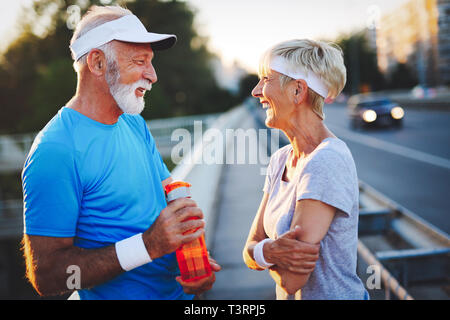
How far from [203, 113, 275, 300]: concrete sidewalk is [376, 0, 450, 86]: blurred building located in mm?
111228

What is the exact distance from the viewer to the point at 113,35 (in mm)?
1816

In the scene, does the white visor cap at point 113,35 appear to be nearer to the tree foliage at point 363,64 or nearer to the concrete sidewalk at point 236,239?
the concrete sidewalk at point 236,239

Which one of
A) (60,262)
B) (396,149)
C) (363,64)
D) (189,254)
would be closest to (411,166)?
(396,149)

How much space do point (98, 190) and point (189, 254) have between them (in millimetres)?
451

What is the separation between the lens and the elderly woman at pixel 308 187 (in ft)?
5.44

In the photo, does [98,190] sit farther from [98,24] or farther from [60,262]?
[98,24]

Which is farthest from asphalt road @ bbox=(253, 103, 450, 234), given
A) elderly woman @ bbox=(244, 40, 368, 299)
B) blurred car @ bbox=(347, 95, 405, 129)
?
elderly woman @ bbox=(244, 40, 368, 299)

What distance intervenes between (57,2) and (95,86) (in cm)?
3663

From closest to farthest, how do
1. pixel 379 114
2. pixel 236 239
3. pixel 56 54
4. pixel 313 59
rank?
pixel 313 59 < pixel 236 239 < pixel 379 114 < pixel 56 54

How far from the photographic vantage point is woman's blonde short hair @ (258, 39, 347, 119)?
1812mm

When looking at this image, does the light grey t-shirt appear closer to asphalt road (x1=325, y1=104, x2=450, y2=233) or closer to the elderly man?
the elderly man

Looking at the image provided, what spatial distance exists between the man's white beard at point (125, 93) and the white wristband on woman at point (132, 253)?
60 centimetres

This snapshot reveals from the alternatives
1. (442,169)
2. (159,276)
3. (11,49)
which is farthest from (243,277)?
(11,49)

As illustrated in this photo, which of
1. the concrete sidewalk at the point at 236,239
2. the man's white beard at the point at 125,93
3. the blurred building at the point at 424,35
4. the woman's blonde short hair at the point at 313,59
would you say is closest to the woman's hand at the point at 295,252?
the woman's blonde short hair at the point at 313,59
